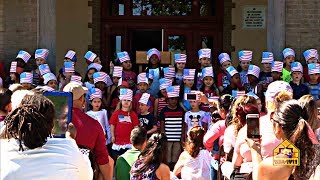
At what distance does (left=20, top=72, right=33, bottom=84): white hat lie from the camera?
31.5 feet

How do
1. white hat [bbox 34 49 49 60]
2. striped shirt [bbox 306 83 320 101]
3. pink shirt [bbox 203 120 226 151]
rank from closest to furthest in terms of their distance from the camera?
pink shirt [bbox 203 120 226 151]
striped shirt [bbox 306 83 320 101]
white hat [bbox 34 49 49 60]

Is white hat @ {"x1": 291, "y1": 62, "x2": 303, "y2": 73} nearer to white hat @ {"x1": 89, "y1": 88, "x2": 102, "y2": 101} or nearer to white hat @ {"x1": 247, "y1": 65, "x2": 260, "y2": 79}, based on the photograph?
white hat @ {"x1": 247, "y1": 65, "x2": 260, "y2": 79}

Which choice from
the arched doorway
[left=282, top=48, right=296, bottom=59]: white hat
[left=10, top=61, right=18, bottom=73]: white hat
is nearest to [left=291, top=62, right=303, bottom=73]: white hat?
[left=282, top=48, right=296, bottom=59]: white hat

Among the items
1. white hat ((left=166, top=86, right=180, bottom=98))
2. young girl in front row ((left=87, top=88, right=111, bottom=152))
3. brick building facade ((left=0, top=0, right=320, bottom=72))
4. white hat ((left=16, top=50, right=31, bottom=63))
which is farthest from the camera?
brick building facade ((left=0, top=0, right=320, bottom=72))

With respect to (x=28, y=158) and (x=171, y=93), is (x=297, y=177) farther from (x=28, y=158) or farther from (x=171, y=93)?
(x=171, y=93)

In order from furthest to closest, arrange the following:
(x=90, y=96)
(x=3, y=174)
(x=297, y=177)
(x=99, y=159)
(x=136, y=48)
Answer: (x=136, y=48), (x=90, y=96), (x=99, y=159), (x=297, y=177), (x=3, y=174)

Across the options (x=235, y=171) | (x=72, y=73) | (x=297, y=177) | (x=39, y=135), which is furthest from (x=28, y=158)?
(x=72, y=73)

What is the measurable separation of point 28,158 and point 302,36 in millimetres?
8330

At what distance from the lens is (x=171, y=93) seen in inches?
367

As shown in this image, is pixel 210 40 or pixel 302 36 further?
pixel 210 40

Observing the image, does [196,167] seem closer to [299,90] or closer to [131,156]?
[131,156]

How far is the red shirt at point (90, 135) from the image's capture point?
4996 millimetres

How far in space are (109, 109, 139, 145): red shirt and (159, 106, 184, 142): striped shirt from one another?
0.48 metres

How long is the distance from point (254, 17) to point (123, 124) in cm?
573
